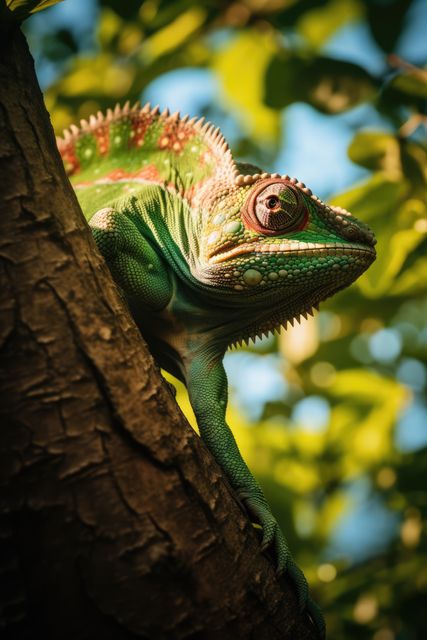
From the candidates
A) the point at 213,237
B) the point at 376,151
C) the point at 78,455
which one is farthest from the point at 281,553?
the point at 376,151

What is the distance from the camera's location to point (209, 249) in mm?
3330

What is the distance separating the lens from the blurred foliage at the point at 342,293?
404 centimetres

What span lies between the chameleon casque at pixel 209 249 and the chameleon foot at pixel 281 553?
5cm

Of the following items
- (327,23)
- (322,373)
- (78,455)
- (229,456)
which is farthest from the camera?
(322,373)

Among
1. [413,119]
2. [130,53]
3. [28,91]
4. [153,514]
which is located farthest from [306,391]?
[28,91]

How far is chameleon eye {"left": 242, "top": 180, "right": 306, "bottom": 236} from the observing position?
3279 millimetres

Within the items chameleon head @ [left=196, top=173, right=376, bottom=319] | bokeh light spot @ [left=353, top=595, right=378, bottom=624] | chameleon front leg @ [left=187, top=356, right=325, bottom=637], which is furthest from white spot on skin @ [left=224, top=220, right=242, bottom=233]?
bokeh light spot @ [left=353, top=595, right=378, bottom=624]

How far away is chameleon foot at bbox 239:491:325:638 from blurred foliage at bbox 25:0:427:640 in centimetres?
125

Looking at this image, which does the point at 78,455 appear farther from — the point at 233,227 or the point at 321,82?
the point at 321,82

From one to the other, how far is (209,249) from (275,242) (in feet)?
1.13

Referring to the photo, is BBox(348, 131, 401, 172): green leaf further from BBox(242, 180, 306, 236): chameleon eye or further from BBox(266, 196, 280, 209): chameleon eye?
BBox(266, 196, 280, 209): chameleon eye

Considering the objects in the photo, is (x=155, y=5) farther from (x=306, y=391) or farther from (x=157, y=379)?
(x=306, y=391)

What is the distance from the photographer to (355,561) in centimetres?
534

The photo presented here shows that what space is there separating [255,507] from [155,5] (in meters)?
3.24
